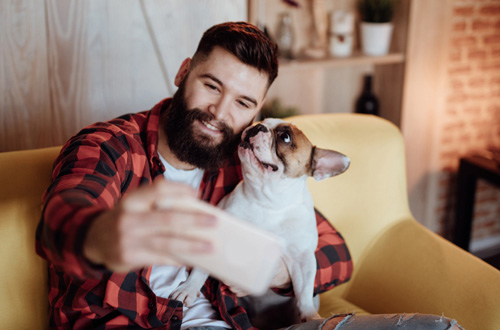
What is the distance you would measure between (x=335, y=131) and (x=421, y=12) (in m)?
1.17

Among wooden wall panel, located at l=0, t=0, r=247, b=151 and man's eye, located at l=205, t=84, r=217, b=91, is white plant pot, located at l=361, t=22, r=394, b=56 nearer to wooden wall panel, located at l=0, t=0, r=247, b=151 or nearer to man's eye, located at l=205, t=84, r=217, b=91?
wooden wall panel, located at l=0, t=0, r=247, b=151

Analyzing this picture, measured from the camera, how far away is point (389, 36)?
269 centimetres

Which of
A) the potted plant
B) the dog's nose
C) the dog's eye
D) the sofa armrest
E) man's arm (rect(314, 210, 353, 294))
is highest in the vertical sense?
the potted plant

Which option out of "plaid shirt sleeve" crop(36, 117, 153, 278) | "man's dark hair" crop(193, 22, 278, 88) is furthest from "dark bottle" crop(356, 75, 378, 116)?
"plaid shirt sleeve" crop(36, 117, 153, 278)

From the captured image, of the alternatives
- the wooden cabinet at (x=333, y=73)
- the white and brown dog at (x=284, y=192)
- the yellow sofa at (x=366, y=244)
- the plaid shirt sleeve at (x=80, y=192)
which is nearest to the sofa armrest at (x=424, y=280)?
the yellow sofa at (x=366, y=244)

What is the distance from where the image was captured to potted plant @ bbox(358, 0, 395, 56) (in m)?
2.61

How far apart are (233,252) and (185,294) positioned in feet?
2.17

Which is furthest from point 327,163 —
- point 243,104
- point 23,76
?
point 23,76

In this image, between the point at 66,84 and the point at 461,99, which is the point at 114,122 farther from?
the point at 461,99

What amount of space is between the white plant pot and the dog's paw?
181cm

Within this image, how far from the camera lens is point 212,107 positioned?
1.41 m

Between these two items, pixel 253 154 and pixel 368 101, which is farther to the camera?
pixel 368 101

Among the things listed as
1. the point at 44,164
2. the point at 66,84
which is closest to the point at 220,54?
the point at 44,164

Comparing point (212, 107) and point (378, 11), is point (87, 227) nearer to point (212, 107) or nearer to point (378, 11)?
point (212, 107)
